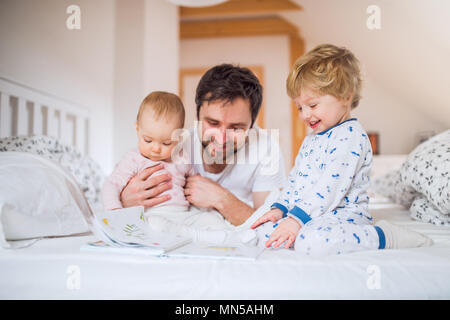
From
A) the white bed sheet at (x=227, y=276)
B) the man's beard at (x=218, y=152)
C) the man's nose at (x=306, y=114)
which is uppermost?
the man's nose at (x=306, y=114)

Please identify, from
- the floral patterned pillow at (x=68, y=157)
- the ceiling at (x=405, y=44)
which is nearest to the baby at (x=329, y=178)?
the floral patterned pillow at (x=68, y=157)

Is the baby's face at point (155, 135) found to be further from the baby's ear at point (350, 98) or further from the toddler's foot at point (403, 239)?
the toddler's foot at point (403, 239)

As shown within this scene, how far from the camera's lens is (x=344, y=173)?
0.89m

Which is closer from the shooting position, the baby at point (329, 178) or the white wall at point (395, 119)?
the baby at point (329, 178)

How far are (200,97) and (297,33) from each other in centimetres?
292

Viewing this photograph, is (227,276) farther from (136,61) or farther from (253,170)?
(136,61)

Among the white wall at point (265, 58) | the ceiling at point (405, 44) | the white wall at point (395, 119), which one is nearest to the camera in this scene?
the ceiling at point (405, 44)

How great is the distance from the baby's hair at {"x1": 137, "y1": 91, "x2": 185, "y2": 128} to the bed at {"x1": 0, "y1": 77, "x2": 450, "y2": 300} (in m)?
0.47

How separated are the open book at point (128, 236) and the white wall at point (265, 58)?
2575 millimetres

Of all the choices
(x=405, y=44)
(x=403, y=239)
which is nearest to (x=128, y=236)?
(x=403, y=239)

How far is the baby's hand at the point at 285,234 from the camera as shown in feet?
2.66

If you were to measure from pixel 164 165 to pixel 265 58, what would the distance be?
310 cm

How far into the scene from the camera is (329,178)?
2.88 ft

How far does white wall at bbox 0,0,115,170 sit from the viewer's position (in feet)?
4.50
